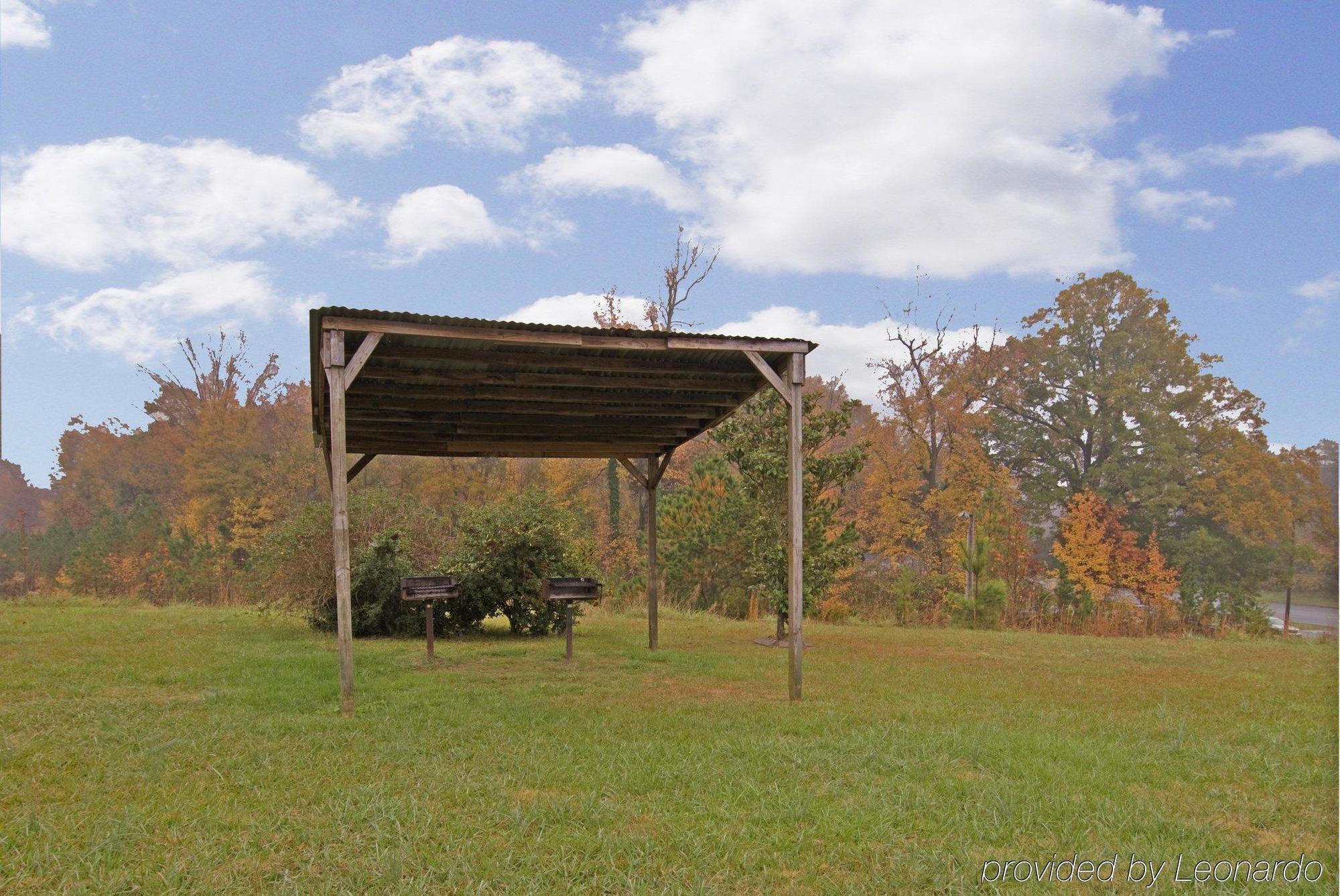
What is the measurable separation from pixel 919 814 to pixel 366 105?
1646 cm

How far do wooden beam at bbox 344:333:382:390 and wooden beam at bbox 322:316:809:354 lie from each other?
5cm

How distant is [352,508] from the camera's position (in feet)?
46.2

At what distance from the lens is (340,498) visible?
700 cm

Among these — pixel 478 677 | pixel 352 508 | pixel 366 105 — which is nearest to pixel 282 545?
pixel 352 508

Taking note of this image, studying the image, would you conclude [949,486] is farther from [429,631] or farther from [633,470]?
[429,631]

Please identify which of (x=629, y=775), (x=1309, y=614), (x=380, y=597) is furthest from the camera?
(x=1309, y=614)

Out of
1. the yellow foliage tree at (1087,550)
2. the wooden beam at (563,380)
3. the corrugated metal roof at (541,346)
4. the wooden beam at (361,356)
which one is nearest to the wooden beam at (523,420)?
the corrugated metal roof at (541,346)

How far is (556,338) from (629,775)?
353 cm

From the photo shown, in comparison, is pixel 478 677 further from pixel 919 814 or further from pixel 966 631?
pixel 966 631

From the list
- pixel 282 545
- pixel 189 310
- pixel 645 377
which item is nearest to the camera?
pixel 645 377

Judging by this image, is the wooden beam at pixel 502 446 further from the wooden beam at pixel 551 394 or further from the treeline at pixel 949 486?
the treeline at pixel 949 486

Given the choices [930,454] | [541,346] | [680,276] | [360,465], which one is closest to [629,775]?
[541,346]

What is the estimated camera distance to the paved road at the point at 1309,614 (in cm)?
2942

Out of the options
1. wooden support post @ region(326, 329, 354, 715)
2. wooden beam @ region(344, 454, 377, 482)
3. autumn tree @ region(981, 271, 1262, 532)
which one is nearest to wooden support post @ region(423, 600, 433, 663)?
wooden beam @ region(344, 454, 377, 482)
